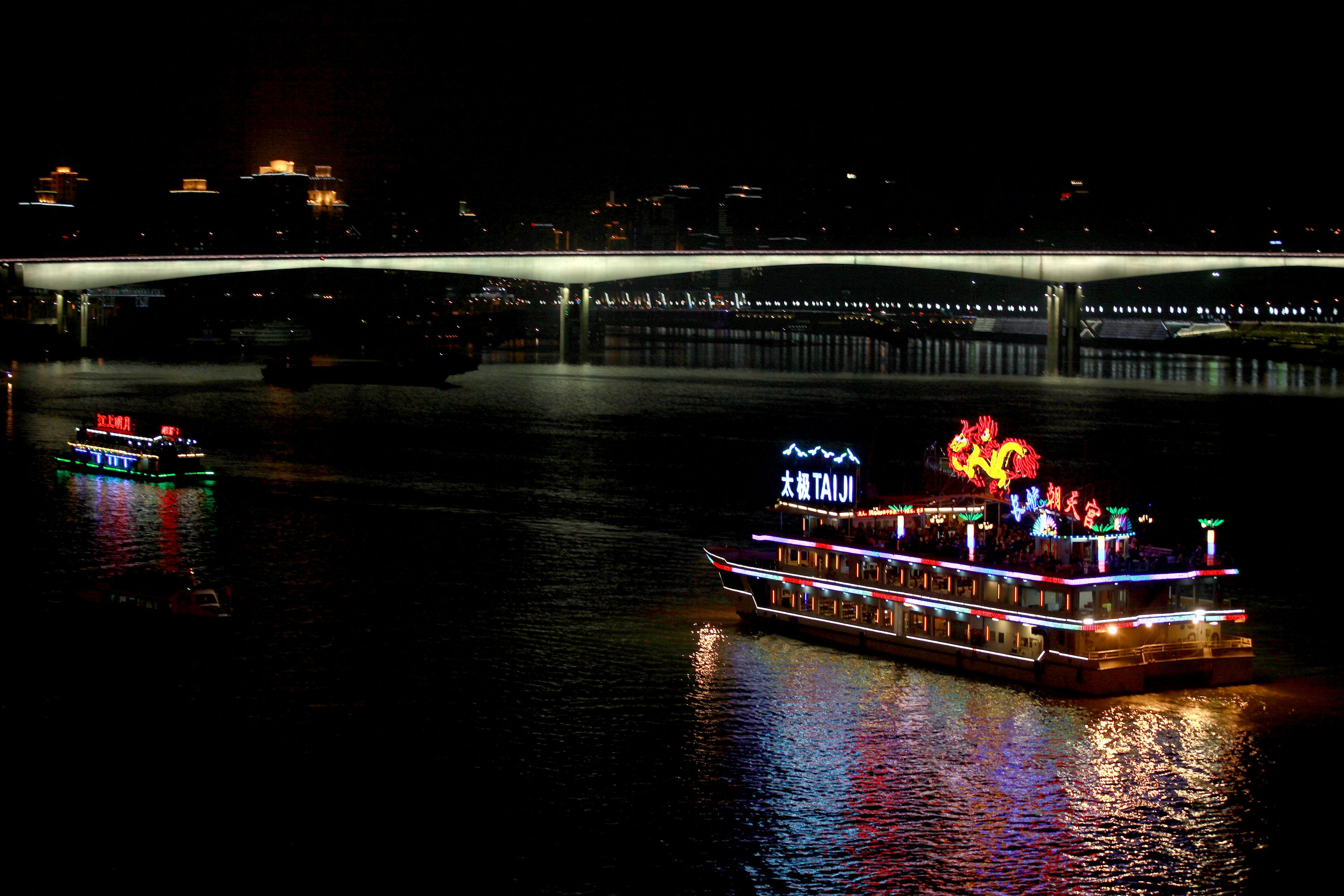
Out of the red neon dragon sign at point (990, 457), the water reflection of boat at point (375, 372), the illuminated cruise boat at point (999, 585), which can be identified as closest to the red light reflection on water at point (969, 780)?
the illuminated cruise boat at point (999, 585)

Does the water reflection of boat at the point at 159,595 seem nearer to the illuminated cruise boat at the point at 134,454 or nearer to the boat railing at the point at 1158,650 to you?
the boat railing at the point at 1158,650

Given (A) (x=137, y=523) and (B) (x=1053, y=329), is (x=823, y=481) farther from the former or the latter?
(B) (x=1053, y=329)

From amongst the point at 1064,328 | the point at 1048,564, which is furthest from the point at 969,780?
the point at 1064,328

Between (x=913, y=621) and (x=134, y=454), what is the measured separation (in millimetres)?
32710

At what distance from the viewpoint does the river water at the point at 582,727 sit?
16.9 meters

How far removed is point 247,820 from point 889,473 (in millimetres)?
33343

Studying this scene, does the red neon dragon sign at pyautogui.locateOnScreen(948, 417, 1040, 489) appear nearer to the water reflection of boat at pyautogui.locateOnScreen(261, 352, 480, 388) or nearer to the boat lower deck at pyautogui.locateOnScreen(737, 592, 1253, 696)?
the boat lower deck at pyautogui.locateOnScreen(737, 592, 1253, 696)

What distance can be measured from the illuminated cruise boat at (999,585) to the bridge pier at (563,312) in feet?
266

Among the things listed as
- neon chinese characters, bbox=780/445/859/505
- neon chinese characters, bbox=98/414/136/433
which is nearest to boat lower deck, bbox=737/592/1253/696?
neon chinese characters, bbox=780/445/859/505

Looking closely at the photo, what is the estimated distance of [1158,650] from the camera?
2222 centimetres

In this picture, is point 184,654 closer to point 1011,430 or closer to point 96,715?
point 96,715

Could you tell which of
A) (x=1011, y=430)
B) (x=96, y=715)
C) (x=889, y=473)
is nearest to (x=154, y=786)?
(x=96, y=715)

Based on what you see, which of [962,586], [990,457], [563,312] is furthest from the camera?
[563,312]

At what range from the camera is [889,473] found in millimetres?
48406
